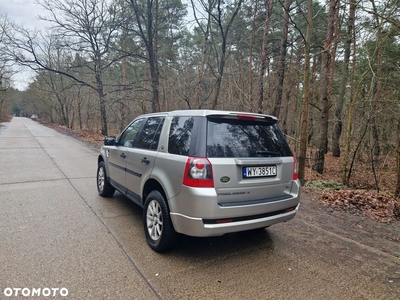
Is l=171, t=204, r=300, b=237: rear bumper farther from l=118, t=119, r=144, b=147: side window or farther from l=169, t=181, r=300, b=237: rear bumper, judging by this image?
l=118, t=119, r=144, b=147: side window

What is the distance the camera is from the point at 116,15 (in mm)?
15242

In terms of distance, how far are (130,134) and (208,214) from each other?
7.82 feet

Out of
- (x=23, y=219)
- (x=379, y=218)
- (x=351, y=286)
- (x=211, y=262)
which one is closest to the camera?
(x=351, y=286)

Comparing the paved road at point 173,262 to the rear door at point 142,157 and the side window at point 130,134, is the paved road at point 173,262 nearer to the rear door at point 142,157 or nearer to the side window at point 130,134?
the rear door at point 142,157

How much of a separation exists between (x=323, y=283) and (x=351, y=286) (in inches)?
10.4

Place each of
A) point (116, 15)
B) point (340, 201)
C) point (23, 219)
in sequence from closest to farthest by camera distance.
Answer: point (23, 219) → point (340, 201) → point (116, 15)

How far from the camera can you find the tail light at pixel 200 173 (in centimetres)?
254

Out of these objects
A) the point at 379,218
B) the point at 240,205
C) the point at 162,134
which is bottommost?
the point at 379,218

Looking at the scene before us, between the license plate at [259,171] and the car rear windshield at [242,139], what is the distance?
6.1 inches

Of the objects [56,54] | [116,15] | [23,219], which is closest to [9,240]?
[23,219]

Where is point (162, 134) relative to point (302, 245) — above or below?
above

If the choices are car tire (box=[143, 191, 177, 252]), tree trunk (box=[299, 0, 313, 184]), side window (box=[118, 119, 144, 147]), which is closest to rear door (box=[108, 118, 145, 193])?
side window (box=[118, 119, 144, 147])

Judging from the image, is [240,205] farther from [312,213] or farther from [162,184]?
[312,213]

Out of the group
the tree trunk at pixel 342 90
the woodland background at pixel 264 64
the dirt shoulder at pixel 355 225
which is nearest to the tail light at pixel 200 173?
the dirt shoulder at pixel 355 225
